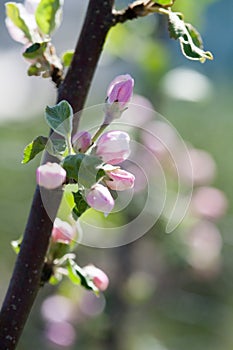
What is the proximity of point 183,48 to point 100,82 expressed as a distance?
2980 millimetres

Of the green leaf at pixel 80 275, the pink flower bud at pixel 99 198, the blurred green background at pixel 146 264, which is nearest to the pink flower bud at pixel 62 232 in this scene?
the green leaf at pixel 80 275

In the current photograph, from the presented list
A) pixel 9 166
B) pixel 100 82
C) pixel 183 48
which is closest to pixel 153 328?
pixel 9 166

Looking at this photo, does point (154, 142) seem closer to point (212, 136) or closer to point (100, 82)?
point (212, 136)

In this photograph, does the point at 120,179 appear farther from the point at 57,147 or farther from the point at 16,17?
the point at 16,17

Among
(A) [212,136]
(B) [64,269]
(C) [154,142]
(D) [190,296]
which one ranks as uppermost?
(B) [64,269]

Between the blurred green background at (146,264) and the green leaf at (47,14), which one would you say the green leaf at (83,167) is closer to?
the green leaf at (47,14)

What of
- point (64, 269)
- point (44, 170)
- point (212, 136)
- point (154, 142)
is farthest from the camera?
point (212, 136)

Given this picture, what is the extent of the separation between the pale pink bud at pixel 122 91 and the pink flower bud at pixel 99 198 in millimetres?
68

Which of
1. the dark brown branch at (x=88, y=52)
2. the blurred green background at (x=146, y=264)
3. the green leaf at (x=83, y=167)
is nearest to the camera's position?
the green leaf at (x=83, y=167)

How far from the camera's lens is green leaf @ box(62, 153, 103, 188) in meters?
0.43

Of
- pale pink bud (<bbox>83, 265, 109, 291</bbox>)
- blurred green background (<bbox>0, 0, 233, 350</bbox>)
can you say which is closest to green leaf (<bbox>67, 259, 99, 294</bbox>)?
pale pink bud (<bbox>83, 265, 109, 291</bbox>)

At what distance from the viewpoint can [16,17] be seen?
0.61 meters

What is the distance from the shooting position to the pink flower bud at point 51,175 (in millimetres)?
458

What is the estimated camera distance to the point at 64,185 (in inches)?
19.3
